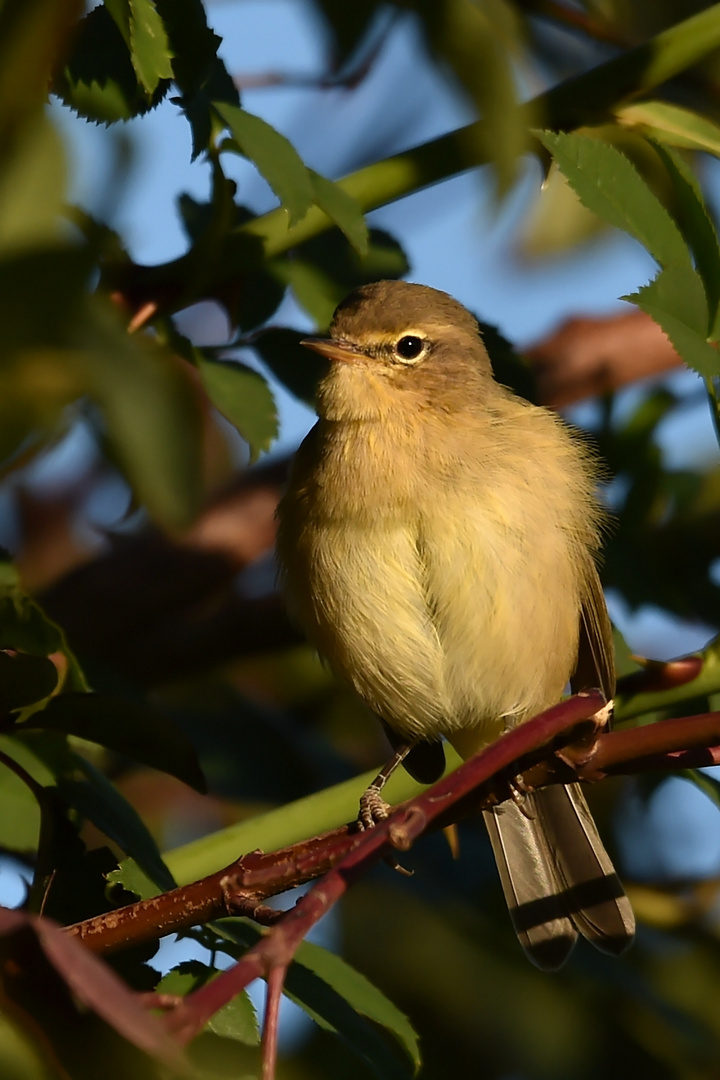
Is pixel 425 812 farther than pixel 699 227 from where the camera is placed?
No

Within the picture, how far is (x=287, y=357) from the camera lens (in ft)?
9.92

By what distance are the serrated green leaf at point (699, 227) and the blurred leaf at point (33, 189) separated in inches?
62.3

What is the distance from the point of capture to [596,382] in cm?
430

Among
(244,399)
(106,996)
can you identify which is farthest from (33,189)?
(244,399)

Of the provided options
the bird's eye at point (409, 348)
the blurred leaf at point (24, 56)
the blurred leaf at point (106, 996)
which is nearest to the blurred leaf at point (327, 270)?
the bird's eye at point (409, 348)

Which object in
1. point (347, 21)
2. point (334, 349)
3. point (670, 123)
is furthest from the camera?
point (334, 349)

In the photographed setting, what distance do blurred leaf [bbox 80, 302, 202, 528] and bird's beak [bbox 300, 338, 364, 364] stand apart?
2309mm

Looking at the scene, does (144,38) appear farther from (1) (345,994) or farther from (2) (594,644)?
(2) (594,644)

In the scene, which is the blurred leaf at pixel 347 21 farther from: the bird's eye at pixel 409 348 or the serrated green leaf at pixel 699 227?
the bird's eye at pixel 409 348

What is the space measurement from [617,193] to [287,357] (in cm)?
110

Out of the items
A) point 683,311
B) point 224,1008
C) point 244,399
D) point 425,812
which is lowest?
point 224,1008

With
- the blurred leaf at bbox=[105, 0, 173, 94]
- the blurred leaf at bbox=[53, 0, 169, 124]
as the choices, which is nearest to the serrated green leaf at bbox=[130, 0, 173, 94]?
the blurred leaf at bbox=[105, 0, 173, 94]

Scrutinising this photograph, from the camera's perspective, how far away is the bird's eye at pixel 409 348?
3.85 metres

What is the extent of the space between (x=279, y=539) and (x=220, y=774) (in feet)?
2.21
